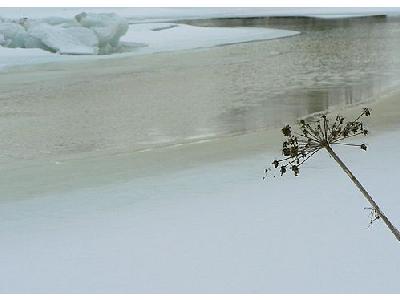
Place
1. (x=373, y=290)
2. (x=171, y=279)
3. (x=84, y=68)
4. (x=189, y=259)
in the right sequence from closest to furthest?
(x=373, y=290)
(x=171, y=279)
(x=189, y=259)
(x=84, y=68)

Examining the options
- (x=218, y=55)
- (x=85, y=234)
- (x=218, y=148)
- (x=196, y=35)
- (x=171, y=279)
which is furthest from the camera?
(x=196, y=35)

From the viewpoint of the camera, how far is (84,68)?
6262mm

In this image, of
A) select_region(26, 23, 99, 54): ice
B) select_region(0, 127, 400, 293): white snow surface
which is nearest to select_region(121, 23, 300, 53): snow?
select_region(26, 23, 99, 54): ice

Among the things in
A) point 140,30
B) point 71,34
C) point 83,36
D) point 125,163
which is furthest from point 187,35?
point 125,163

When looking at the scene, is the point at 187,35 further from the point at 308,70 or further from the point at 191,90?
the point at 191,90

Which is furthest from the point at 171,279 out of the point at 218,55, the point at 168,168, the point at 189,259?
the point at 218,55

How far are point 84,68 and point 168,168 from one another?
3344 mm

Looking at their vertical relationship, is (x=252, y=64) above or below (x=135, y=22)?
below

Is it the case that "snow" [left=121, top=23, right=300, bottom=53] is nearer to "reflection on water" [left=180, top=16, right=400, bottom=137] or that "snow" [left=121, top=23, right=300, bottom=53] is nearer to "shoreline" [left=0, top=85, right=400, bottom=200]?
"reflection on water" [left=180, top=16, right=400, bottom=137]

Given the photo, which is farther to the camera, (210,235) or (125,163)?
(125,163)

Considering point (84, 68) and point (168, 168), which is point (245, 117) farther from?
point (84, 68)

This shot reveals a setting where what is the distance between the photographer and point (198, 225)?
2389 millimetres

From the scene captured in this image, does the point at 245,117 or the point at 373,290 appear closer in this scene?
the point at 373,290

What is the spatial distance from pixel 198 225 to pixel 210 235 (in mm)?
97
